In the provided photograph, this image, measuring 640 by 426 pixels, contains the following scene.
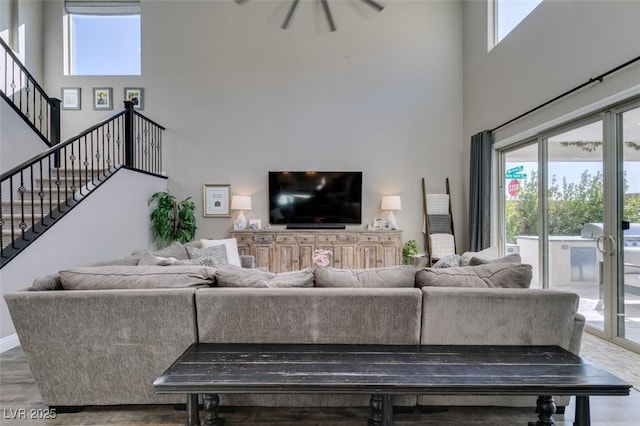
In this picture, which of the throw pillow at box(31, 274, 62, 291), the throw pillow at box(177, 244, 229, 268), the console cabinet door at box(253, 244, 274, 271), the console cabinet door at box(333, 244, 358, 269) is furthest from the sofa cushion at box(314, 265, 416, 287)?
the console cabinet door at box(253, 244, 274, 271)

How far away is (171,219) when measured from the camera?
552 centimetres

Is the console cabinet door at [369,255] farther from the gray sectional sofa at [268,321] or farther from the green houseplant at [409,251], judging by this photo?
the gray sectional sofa at [268,321]

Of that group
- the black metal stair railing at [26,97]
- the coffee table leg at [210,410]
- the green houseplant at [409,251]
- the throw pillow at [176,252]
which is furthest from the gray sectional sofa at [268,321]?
the black metal stair railing at [26,97]

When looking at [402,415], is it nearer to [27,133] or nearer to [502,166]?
[502,166]

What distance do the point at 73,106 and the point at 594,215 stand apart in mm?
8021

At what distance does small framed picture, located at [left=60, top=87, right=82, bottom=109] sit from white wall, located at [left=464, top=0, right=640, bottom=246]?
7.07 m

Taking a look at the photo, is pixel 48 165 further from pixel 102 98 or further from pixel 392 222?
pixel 392 222

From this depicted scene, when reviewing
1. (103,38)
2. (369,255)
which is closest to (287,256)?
(369,255)

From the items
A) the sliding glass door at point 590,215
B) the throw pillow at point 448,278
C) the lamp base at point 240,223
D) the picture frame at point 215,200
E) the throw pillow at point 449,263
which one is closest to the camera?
the throw pillow at point 448,278

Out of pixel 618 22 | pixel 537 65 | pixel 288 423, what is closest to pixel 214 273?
pixel 288 423

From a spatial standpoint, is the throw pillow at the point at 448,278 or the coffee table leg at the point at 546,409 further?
the throw pillow at the point at 448,278

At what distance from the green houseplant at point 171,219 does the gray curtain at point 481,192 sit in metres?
4.76

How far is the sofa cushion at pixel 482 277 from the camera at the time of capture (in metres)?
1.96

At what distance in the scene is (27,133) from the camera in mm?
4668
